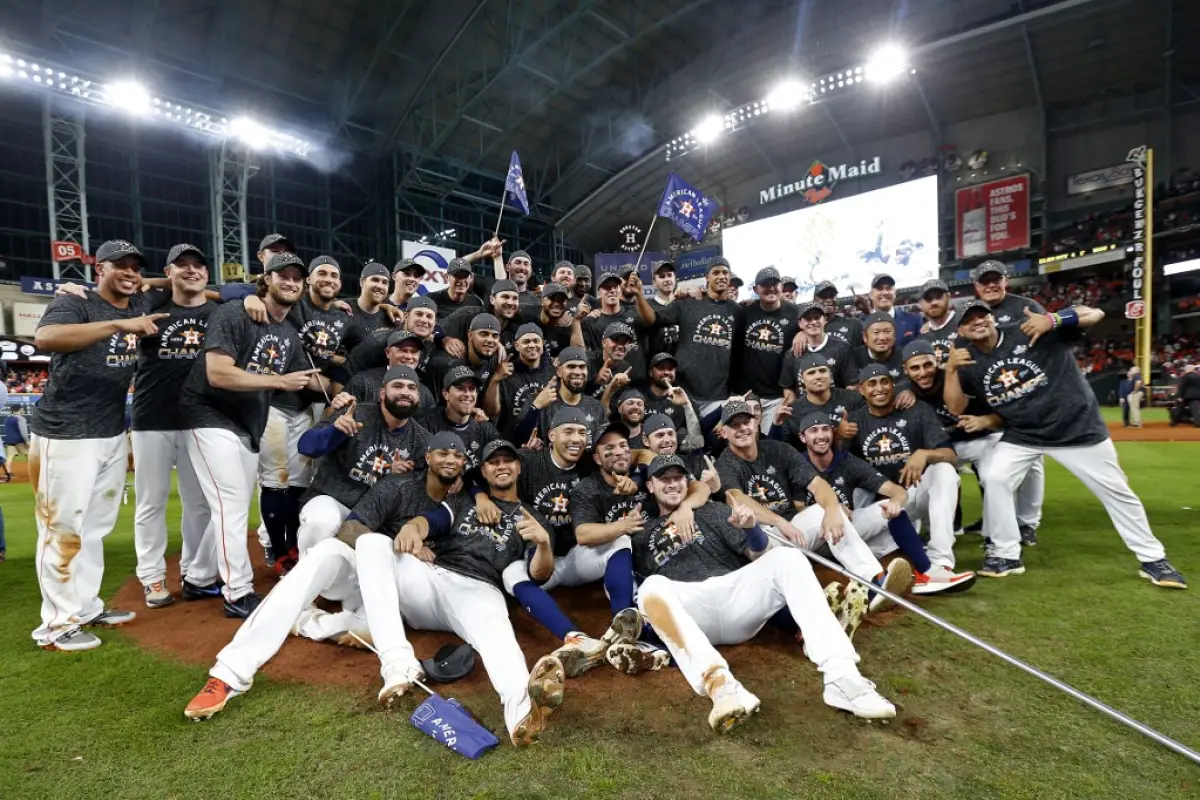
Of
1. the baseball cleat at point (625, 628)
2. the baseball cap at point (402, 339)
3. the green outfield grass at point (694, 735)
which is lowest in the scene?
the green outfield grass at point (694, 735)

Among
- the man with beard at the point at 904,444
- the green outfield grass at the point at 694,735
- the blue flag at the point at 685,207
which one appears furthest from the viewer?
the blue flag at the point at 685,207

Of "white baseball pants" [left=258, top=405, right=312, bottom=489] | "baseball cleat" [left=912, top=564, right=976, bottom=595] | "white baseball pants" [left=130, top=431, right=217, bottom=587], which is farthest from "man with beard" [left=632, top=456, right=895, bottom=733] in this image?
"white baseball pants" [left=130, top=431, right=217, bottom=587]

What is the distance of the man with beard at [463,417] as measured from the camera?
462 cm

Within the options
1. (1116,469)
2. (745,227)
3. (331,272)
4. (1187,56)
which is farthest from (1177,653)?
(1187,56)

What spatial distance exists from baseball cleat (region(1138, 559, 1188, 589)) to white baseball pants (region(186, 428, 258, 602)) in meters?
6.55

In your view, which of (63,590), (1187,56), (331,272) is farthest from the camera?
(1187,56)

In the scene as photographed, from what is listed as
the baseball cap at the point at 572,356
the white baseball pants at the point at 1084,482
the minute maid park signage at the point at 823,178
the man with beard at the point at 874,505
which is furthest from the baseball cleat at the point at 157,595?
the minute maid park signage at the point at 823,178

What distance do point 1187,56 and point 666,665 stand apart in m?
30.6

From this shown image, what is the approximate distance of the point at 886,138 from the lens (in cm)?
2839

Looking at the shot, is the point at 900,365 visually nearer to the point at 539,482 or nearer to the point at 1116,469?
the point at 1116,469

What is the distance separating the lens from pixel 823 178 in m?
28.8

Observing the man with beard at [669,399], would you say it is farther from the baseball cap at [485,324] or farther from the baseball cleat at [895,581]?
the baseball cleat at [895,581]

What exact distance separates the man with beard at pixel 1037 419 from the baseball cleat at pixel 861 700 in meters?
2.72

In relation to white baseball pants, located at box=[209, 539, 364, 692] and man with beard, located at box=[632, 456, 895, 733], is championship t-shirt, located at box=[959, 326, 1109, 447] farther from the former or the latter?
white baseball pants, located at box=[209, 539, 364, 692]
